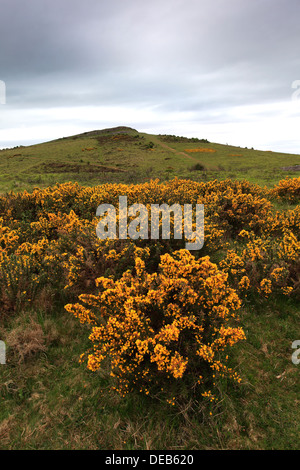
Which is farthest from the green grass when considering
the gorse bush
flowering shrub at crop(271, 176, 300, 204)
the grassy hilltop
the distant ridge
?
the distant ridge

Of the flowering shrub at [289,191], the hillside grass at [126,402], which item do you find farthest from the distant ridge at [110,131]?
the hillside grass at [126,402]

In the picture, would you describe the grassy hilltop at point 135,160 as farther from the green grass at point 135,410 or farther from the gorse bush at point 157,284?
the green grass at point 135,410

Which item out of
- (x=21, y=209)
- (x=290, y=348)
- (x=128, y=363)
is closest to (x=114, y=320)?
(x=128, y=363)

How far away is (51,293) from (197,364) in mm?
3094

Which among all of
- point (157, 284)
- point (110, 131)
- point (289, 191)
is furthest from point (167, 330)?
point (110, 131)

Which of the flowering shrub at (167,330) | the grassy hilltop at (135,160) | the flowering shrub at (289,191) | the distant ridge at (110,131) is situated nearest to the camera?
the flowering shrub at (167,330)

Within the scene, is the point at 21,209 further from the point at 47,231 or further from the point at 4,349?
the point at 4,349

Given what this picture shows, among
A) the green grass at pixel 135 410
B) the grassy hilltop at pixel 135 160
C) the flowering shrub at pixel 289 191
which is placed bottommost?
the green grass at pixel 135 410

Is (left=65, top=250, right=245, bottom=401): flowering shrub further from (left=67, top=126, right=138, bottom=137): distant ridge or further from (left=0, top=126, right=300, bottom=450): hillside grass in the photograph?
(left=67, top=126, right=138, bottom=137): distant ridge

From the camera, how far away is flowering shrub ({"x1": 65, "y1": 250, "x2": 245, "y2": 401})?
294cm

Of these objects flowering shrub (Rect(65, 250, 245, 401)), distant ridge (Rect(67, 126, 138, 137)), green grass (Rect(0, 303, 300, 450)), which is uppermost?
distant ridge (Rect(67, 126, 138, 137))

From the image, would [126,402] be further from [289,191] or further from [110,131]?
[110,131]

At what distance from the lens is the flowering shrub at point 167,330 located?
2.94 metres

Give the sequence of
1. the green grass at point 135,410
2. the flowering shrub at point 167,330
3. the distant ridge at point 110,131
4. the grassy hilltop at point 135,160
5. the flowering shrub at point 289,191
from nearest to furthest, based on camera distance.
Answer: the green grass at point 135,410, the flowering shrub at point 167,330, the flowering shrub at point 289,191, the grassy hilltop at point 135,160, the distant ridge at point 110,131
